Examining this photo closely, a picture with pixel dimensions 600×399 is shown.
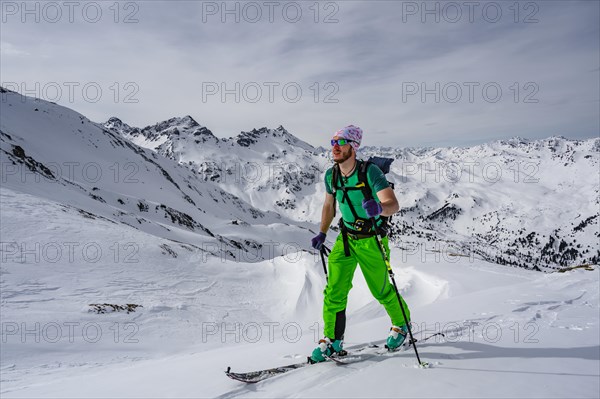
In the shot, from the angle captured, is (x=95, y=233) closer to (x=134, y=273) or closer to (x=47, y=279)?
(x=134, y=273)

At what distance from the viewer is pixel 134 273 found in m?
15.4

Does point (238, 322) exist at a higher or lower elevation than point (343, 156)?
lower

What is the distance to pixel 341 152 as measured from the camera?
5.75m

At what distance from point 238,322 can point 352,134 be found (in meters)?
10.4

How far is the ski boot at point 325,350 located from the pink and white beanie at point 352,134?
3.18 metres

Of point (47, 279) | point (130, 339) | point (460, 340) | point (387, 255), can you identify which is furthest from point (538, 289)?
point (47, 279)

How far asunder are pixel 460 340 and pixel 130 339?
29.3 ft

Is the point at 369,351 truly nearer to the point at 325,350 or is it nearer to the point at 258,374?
the point at 325,350

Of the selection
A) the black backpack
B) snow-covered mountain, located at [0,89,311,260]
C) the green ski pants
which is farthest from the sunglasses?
snow-covered mountain, located at [0,89,311,260]

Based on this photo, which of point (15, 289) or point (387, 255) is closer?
point (387, 255)

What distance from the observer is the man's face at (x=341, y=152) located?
5707 mm

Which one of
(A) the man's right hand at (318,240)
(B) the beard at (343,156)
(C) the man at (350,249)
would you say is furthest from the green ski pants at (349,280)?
(B) the beard at (343,156)

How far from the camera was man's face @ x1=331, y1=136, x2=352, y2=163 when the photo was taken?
5707mm

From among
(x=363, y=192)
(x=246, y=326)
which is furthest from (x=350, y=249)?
(x=246, y=326)
